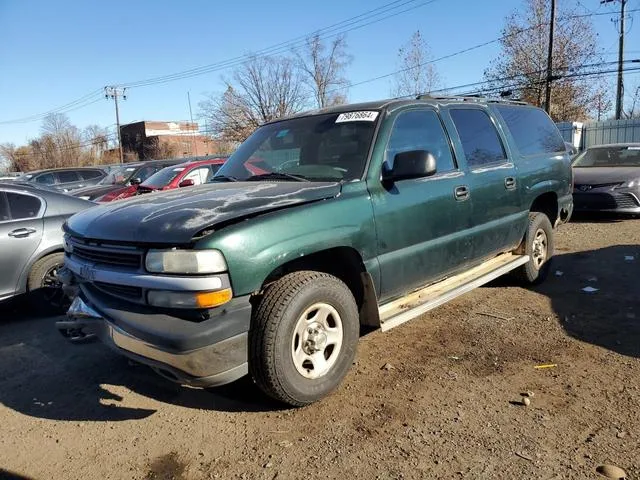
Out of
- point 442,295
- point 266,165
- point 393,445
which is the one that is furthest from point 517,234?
point 393,445

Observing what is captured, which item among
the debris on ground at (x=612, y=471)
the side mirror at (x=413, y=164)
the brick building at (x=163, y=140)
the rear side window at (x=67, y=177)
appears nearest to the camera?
the debris on ground at (x=612, y=471)

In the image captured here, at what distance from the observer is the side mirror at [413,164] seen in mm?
3680

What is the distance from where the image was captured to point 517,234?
5.34 meters

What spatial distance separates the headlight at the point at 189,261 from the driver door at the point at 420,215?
4.21 feet

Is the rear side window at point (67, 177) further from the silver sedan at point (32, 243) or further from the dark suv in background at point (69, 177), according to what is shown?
the silver sedan at point (32, 243)

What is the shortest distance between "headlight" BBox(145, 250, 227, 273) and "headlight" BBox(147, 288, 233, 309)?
0.12 metres

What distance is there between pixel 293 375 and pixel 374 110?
2105 mm

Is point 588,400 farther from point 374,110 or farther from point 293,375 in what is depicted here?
point 374,110

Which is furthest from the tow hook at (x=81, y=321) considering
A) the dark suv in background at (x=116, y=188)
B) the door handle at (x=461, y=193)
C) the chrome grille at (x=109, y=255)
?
the dark suv in background at (x=116, y=188)

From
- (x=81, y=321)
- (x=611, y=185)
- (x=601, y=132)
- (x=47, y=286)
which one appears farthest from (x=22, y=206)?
(x=601, y=132)

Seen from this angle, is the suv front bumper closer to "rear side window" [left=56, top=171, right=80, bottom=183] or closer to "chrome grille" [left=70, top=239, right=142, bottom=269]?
"chrome grille" [left=70, top=239, right=142, bottom=269]

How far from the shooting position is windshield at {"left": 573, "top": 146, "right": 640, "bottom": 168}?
442 inches

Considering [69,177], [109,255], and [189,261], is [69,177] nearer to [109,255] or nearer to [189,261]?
[109,255]

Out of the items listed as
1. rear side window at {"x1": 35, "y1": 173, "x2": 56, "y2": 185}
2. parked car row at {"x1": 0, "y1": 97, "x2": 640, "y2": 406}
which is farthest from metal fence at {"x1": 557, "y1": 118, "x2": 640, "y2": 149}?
rear side window at {"x1": 35, "y1": 173, "x2": 56, "y2": 185}
